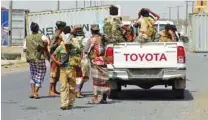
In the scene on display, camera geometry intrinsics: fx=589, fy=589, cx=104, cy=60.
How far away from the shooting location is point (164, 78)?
1245 centimetres

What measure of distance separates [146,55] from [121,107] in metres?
1.62

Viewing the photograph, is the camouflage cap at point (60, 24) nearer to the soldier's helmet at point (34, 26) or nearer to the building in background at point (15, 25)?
the soldier's helmet at point (34, 26)

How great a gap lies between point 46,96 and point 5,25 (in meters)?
39.3

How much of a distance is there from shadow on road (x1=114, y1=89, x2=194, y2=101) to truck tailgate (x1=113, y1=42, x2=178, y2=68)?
89cm

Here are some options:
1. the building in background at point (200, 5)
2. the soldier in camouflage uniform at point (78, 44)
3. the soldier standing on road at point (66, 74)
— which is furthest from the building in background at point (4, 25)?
the soldier standing on road at point (66, 74)

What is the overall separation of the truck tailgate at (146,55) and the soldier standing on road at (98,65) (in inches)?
26.3

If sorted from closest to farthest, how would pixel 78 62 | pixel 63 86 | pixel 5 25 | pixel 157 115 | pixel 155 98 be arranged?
pixel 157 115, pixel 63 86, pixel 78 62, pixel 155 98, pixel 5 25

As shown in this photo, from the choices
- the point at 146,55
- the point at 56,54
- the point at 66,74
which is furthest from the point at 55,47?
the point at 146,55

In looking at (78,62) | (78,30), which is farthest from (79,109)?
(78,30)

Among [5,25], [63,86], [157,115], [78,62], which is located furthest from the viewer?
[5,25]

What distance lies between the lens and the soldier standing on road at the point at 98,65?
11.8 metres

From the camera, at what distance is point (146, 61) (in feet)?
41.1

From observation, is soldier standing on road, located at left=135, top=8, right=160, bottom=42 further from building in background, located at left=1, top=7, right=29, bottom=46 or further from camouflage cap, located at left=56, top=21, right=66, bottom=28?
building in background, located at left=1, top=7, right=29, bottom=46

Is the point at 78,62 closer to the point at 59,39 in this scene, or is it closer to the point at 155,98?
the point at 59,39
